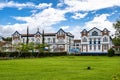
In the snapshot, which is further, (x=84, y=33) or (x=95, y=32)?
(x=84, y=33)

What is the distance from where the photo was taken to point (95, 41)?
10988cm

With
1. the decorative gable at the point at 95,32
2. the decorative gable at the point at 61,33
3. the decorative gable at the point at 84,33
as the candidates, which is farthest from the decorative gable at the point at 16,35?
the decorative gable at the point at 95,32

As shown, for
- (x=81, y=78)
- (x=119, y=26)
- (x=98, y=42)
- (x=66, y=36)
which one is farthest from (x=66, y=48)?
(x=81, y=78)

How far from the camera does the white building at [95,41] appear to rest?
108125 millimetres

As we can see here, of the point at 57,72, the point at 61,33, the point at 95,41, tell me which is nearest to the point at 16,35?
the point at 61,33

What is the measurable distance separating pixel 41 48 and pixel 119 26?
120 ft

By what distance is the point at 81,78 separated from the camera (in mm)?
20484

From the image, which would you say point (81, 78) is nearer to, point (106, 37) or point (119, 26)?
point (119, 26)

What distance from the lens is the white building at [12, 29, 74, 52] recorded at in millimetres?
113938

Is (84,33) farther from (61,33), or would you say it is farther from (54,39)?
(54,39)

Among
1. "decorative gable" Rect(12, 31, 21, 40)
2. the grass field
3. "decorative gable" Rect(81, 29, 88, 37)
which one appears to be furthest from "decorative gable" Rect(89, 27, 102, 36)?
the grass field

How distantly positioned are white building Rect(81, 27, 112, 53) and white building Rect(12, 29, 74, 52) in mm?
6871

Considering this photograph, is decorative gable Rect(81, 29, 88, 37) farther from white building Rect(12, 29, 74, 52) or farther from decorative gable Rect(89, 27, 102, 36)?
white building Rect(12, 29, 74, 52)

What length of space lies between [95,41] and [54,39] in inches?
633
